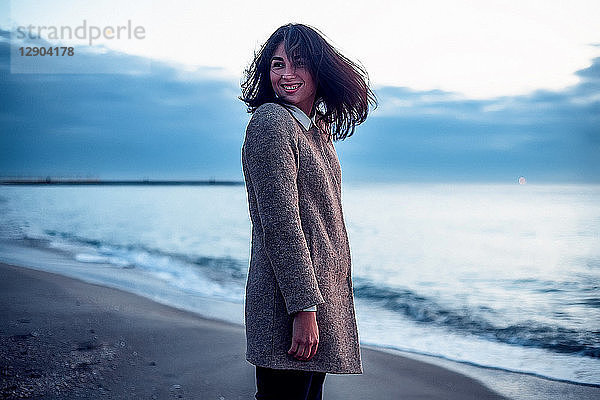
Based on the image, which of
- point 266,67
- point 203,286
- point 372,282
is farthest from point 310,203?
point 372,282

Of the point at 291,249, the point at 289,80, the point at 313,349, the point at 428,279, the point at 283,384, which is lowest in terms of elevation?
the point at 428,279

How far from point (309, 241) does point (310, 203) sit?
10cm

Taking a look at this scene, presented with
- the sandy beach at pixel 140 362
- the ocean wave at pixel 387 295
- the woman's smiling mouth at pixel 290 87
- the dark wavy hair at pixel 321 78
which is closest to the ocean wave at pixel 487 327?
the ocean wave at pixel 387 295

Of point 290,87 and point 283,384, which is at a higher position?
point 290,87

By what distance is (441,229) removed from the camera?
22062mm

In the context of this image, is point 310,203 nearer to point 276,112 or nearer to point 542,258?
point 276,112

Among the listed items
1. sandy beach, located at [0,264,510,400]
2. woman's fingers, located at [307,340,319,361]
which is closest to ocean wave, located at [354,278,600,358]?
sandy beach, located at [0,264,510,400]

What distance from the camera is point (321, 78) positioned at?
1.61 meters

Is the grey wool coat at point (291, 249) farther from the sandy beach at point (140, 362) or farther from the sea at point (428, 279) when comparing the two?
the sea at point (428, 279)

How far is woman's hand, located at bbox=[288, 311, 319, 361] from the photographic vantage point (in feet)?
4.38

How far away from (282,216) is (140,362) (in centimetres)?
259

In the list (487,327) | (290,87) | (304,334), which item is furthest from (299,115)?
(487,327)

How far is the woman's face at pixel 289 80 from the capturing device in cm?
156

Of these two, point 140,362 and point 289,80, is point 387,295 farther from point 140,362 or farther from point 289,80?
point 289,80
